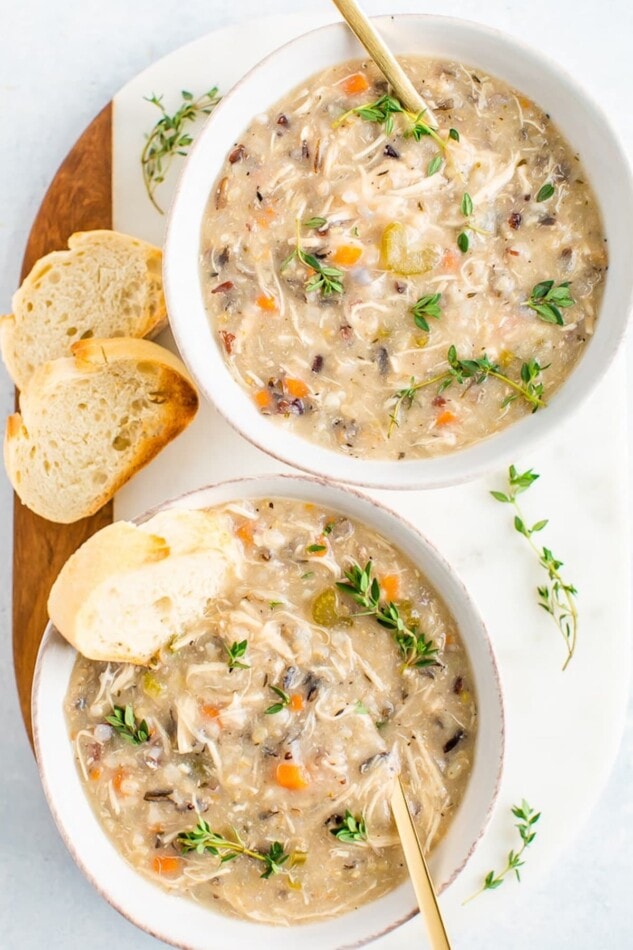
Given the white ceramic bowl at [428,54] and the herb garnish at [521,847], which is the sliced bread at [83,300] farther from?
the herb garnish at [521,847]

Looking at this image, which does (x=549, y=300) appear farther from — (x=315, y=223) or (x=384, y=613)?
(x=384, y=613)

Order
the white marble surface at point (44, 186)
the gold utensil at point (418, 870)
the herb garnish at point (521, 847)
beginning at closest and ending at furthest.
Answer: the gold utensil at point (418, 870) < the herb garnish at point (521, 847) < the white marble surface at point (44, 186)

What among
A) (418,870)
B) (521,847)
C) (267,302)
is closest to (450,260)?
(267,302)

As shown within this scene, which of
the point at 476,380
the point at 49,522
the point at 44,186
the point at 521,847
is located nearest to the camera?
the point at 476,380

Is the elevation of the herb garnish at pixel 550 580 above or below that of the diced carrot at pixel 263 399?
below

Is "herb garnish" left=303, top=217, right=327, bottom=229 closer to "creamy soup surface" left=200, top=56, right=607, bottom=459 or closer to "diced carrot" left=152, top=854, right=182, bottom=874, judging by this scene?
"creamy soup surface" left=200, top=56, right=607, bottom=459

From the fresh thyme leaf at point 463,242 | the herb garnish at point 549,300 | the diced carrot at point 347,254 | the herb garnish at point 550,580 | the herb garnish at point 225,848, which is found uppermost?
the diced carrot at point 347,254

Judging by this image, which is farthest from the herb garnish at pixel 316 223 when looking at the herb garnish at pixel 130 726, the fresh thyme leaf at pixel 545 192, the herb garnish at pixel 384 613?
the herb garnish at pixel 130 726
